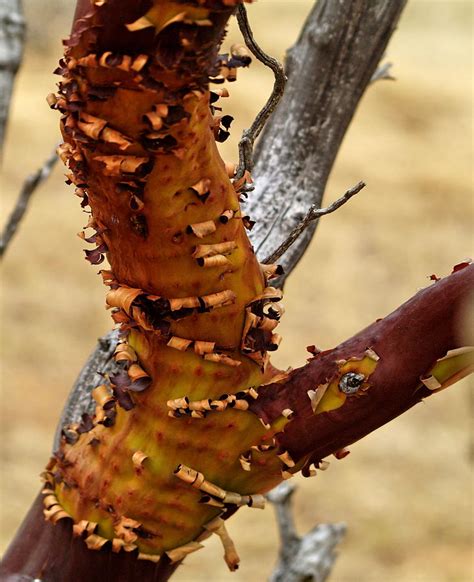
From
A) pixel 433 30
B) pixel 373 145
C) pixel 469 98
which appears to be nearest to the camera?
pixel 373 145

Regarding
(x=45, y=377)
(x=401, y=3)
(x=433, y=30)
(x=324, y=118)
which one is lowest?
(x=324, y=118)

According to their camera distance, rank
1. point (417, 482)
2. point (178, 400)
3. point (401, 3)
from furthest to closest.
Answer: point (417, 482), point (401, 3), point (178, 400)

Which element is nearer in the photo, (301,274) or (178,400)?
(178,400)

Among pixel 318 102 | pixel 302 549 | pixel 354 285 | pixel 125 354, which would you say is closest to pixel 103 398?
pixel 125 354

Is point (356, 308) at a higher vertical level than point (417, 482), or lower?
higher

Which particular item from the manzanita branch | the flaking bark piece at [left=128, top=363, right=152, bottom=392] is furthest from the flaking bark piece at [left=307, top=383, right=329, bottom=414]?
the manzanita branch

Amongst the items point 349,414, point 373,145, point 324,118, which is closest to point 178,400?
point 349,414

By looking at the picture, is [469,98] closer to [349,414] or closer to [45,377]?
[45,377]

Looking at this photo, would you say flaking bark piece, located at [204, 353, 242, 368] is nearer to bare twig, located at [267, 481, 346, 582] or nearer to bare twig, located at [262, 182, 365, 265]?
bare twig, located at [262, 182, 365, 265]
